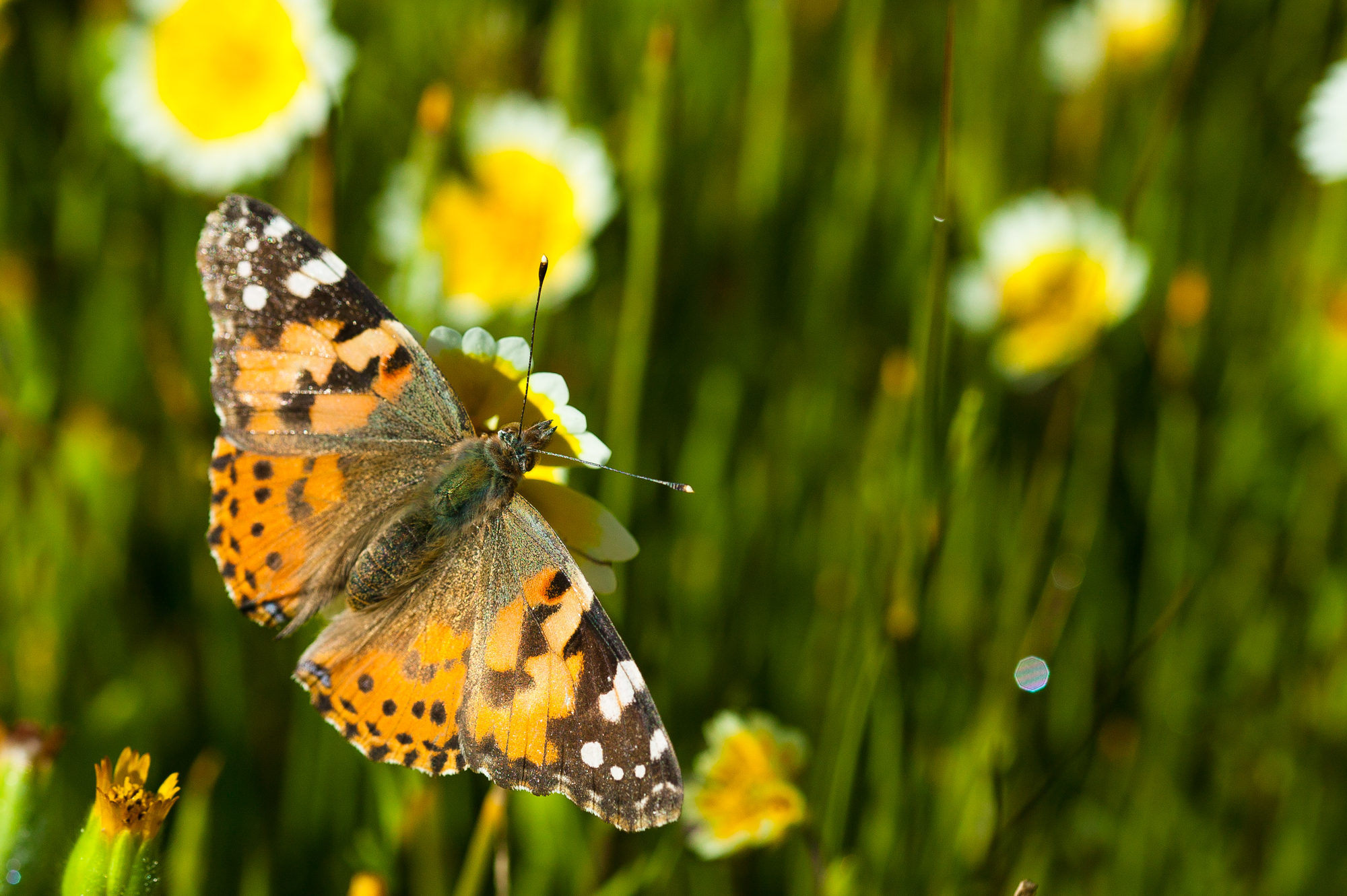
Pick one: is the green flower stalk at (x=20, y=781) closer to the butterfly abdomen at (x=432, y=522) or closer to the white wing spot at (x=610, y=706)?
Answer: the butterfly abdomen at (x=432, y=522)

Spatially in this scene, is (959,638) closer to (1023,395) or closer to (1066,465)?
(1066,465)

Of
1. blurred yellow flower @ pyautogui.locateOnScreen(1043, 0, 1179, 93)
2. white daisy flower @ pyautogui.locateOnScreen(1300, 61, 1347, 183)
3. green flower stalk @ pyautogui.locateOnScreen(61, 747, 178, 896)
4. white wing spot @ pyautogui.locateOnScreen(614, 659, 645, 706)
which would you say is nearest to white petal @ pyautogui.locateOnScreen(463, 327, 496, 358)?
white wing spot @ pyautogui.locateOnScreen(614, 659, 645, 706)

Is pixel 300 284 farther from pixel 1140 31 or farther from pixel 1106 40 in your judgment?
pixel 1140 31

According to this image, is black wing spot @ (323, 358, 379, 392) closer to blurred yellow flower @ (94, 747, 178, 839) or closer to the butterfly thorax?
the butterfly thorax

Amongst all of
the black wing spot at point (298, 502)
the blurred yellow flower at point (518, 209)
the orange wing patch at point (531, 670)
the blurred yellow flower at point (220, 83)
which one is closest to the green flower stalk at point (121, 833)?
the orange wing patch at point (531, 670)

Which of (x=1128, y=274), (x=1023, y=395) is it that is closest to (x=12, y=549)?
(x=1023, y=395)

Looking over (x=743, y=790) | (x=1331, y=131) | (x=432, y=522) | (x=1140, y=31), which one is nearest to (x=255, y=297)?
(x=432, y=522)

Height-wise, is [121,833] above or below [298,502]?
below
